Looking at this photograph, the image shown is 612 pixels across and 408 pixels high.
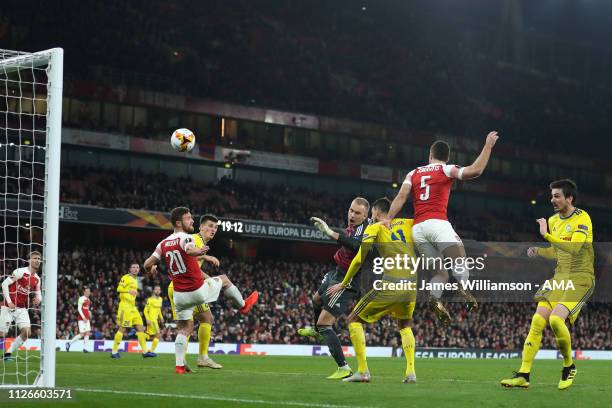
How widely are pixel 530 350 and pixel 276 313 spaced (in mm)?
29346

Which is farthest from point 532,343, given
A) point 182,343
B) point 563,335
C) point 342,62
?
point 342,62

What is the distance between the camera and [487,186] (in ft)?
200

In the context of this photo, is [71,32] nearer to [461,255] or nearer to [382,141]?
[382,141]

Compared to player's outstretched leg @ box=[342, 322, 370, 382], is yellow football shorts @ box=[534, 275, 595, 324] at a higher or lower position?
higher

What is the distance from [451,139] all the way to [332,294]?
48470 mm

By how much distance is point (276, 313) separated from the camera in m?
40.2

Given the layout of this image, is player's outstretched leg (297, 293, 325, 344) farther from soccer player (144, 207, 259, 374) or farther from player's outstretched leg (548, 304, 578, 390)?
player's outstretched leg (548, 304, 578, 390)

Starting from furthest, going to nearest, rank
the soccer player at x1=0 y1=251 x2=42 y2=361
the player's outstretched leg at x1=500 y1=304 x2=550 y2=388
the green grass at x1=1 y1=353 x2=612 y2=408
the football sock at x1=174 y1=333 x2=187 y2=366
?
the soccer player at x1=0 y1=251 x2=42 y2=361 → the football sock at x1=174 y1=333 x2=187 y2=366 → the player's outstretched leg at x1=500 y1=304 x2=550 y2=388 → the green grass at x1=1 y1=353 x2=612 y2=408

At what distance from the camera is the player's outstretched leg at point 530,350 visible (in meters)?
11.3

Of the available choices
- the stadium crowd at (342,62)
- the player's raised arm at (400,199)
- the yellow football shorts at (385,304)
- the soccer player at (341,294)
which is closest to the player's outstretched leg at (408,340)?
the yellow football shorts at (385,304)

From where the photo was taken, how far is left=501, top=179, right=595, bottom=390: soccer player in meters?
11.1

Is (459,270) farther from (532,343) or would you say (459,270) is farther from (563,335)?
(563,335)

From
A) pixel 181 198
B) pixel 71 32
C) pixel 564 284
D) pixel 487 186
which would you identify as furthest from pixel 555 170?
pixel 564 284

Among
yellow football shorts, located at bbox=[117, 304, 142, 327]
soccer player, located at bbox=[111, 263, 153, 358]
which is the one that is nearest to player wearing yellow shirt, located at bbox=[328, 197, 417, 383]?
soccer player, located at bbox=[111, 263, 153, 358]
